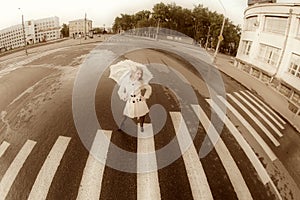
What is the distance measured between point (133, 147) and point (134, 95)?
5.10 ft

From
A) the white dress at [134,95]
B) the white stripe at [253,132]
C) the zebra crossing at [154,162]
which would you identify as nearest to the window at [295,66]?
the white stripe at [253,132]

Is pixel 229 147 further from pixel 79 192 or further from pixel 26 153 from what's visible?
pixel 26 153

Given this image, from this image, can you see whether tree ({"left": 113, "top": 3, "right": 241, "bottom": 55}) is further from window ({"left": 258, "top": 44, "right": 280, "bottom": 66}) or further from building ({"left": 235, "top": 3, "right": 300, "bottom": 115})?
window ({"left": 258, "top": 44, "right": 280, "bottom": 66})

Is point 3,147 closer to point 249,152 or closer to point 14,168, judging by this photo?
point 14,168

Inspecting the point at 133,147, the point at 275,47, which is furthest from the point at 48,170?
the point at 275,47

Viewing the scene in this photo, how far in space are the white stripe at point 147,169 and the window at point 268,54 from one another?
1807 cm

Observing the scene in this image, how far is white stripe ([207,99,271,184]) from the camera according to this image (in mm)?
Answer: 6281

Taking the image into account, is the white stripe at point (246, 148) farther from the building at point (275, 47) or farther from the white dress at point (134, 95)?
the building at point (275, 47)

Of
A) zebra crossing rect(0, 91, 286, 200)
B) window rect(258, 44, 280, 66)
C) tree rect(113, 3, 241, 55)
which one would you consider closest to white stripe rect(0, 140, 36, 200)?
zebra crossing rect(0, 91, 286, 200)

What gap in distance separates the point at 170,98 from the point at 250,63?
17827 mm

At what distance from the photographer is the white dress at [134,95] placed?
21.9ft

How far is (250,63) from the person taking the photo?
81.1ft

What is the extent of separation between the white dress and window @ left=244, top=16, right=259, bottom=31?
22382 mm

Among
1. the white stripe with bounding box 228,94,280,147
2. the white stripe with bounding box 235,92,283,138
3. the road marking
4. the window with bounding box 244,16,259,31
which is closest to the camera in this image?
the road marking
